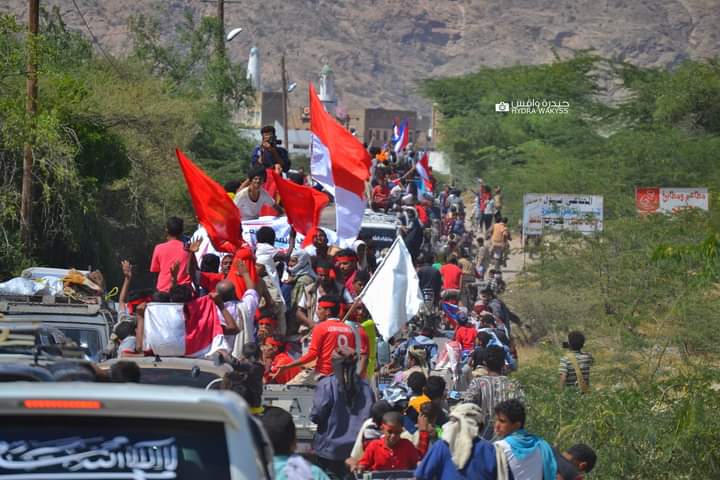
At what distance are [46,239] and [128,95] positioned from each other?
12.3m

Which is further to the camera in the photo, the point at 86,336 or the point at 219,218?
the point at 219,218

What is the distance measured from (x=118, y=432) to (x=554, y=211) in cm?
3068

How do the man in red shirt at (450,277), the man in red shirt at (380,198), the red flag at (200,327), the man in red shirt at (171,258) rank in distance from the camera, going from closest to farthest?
the red flag at (200,327), the man in red shirt at (171,258), the man in red shirt at (450,277), the man in red shirt at (380,198)

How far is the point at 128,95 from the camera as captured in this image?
122 ft

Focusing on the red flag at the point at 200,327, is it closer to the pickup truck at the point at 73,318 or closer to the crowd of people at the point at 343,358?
the crowd of people at the point at 343,358

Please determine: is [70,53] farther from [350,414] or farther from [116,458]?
[116,458]

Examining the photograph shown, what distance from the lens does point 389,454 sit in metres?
8.92

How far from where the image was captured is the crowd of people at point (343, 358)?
8000 millimetres

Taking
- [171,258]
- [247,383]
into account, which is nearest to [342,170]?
[171,258]

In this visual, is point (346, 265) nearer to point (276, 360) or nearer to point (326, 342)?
point (276, 360)

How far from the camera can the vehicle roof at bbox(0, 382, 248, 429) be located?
4.85 m

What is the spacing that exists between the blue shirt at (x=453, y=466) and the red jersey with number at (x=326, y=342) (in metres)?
3.05

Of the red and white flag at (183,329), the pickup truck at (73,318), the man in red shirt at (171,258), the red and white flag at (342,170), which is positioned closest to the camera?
the red and white flag at (183,329)

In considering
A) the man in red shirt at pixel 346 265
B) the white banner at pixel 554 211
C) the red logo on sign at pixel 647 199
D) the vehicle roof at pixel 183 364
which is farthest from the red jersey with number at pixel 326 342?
the red logo on sign at pixel 647 199
